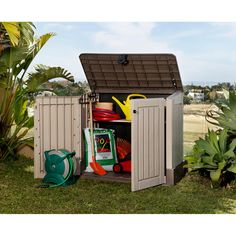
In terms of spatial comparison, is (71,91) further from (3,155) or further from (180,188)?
(180,188)

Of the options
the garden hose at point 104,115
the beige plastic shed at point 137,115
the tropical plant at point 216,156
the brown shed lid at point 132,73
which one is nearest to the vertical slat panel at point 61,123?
the beige plastic shed at point 137,115

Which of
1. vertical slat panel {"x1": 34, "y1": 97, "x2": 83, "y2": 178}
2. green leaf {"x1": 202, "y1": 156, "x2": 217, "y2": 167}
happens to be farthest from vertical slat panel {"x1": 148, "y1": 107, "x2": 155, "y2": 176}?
vertical slat panel {"x1": 34, "y1": 97, "x2": 83, "y2": 178}

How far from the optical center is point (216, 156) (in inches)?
205

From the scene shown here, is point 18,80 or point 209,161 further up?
point 18,80

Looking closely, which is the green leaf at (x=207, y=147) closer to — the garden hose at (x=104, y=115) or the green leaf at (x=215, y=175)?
the green leaf at (x=215, y=175)

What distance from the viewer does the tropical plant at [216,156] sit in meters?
5.10

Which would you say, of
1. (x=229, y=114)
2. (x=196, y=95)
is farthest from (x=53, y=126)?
(x=196, y=95)

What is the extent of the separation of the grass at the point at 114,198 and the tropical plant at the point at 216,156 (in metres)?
0.23

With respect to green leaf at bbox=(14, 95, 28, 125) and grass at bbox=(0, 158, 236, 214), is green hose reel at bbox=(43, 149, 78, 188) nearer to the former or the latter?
grass at bbox=(0, 158, 236, 214)

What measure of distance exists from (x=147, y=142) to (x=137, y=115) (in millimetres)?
356

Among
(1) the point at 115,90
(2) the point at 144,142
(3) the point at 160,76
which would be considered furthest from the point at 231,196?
(1) the point at 115,90

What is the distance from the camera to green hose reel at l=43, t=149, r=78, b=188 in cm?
529

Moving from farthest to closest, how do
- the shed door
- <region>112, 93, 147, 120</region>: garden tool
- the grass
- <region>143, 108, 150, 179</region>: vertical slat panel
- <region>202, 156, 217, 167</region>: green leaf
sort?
<region>112, 93, 147, 120</region>: garden tool < <region>202, 156, 217, 167</region>: green leaf < <region>143, 108, 150, 179</region>: vertical slat panel < the shed door < the grass

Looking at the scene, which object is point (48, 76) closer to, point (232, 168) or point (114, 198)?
point (114, 198)
